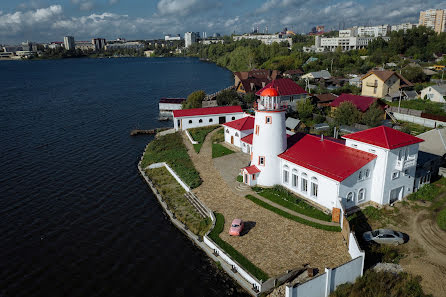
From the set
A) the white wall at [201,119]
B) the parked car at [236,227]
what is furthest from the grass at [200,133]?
the parked car at [236,227]

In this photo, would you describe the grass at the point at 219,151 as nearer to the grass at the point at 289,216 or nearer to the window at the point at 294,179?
the grass at the point at 289,216

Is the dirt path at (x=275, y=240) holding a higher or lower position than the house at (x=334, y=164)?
lower

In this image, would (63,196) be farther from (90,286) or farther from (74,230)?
(90,286)

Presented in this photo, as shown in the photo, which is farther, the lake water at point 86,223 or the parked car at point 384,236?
the parked car at point 384,236

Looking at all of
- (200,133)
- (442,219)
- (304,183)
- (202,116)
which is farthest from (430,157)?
(202,116)

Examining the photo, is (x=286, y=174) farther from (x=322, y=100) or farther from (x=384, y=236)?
(x=322, y=100)

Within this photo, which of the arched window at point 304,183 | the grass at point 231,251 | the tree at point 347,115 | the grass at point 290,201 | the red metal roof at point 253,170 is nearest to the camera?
the grass at point 231,251

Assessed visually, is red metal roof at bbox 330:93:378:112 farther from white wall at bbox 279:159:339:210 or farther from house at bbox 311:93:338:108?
white wall at bbox 279:159:339:210

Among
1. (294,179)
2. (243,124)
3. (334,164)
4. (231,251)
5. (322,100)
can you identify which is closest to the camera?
(231,251)
